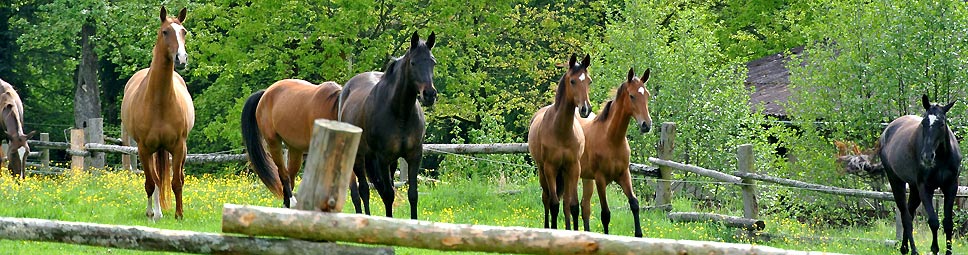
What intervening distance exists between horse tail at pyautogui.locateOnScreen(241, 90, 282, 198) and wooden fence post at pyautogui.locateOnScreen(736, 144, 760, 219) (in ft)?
16.6

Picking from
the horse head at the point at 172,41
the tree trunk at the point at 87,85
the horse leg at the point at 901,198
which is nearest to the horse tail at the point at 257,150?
the horse head at the point at 172,41

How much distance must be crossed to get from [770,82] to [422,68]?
20.7 metres

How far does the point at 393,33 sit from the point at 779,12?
38.4ft

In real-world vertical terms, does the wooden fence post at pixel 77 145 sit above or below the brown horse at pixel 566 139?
below

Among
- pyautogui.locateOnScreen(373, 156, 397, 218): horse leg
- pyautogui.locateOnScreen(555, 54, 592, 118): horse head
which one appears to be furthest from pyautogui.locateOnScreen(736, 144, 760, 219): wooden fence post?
pyautogui.locateOnScreen(373, 156, 397, 218): horse leg

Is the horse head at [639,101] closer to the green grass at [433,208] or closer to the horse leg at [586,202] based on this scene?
the horse leg at [586,202]

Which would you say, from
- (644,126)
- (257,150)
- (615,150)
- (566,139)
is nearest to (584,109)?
(566,139)

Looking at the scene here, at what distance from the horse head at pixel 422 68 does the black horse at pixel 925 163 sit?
4843mm

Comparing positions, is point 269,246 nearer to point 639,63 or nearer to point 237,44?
point 639,63

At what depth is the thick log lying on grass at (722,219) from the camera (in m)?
13.2

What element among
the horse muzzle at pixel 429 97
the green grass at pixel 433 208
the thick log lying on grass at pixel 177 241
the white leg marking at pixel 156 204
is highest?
the horse muzzle at pixel 429 97

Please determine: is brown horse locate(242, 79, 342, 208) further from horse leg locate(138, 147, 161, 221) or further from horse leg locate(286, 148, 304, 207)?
horse leg locate(138, 147, 161, 221)

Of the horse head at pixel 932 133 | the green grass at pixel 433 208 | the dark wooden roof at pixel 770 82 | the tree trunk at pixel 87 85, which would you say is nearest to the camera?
the horse head at pixel 932 133

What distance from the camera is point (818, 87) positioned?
1975 centimetres
